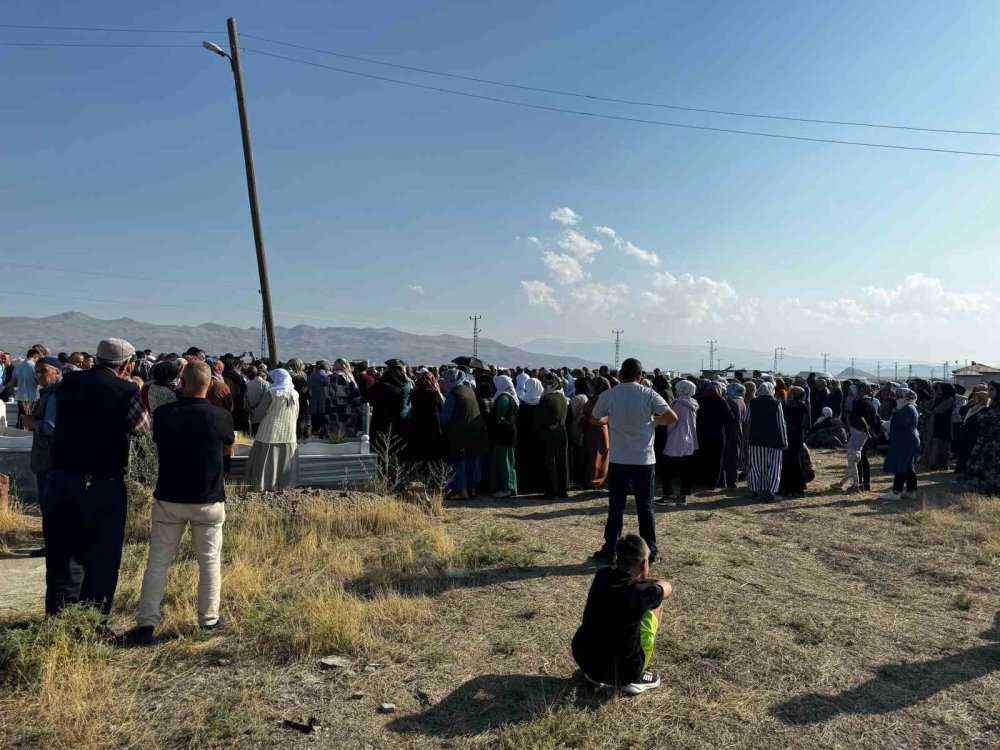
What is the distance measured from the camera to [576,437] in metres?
10.2

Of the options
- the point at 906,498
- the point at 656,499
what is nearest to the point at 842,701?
the point at 656,499

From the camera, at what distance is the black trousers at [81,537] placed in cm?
405

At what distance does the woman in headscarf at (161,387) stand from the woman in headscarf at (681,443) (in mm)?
6397

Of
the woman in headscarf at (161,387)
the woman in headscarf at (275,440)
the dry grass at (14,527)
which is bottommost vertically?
the dry grass at (14,527)

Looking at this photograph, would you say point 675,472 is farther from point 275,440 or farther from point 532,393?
point 275,440

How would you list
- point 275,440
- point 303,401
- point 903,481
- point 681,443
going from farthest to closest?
point 303,401 → point 903,481 → point 681,443 → point 275,440

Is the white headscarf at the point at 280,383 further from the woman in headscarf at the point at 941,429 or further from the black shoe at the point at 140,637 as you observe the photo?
the woman in headscarf at the point at 941,429

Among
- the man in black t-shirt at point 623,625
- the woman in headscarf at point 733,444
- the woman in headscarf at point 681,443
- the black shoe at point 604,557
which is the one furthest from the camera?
the woman in headscarf at point 733,444

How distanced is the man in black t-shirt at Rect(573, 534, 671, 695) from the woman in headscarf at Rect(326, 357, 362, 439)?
30.4ft

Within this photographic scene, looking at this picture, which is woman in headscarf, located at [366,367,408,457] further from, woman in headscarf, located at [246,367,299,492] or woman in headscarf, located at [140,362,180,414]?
woman in headscarf, located at [140,362,180,414]

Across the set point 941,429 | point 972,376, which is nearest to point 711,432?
point 941,429

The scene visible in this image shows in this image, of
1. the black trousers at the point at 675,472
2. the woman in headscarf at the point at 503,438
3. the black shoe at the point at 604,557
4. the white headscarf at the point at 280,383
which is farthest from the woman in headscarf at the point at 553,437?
the white headscarf at the point at 280,383

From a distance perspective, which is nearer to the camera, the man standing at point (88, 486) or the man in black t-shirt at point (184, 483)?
the man standing at point (88, 486)

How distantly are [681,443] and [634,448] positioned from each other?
11.3 feet
